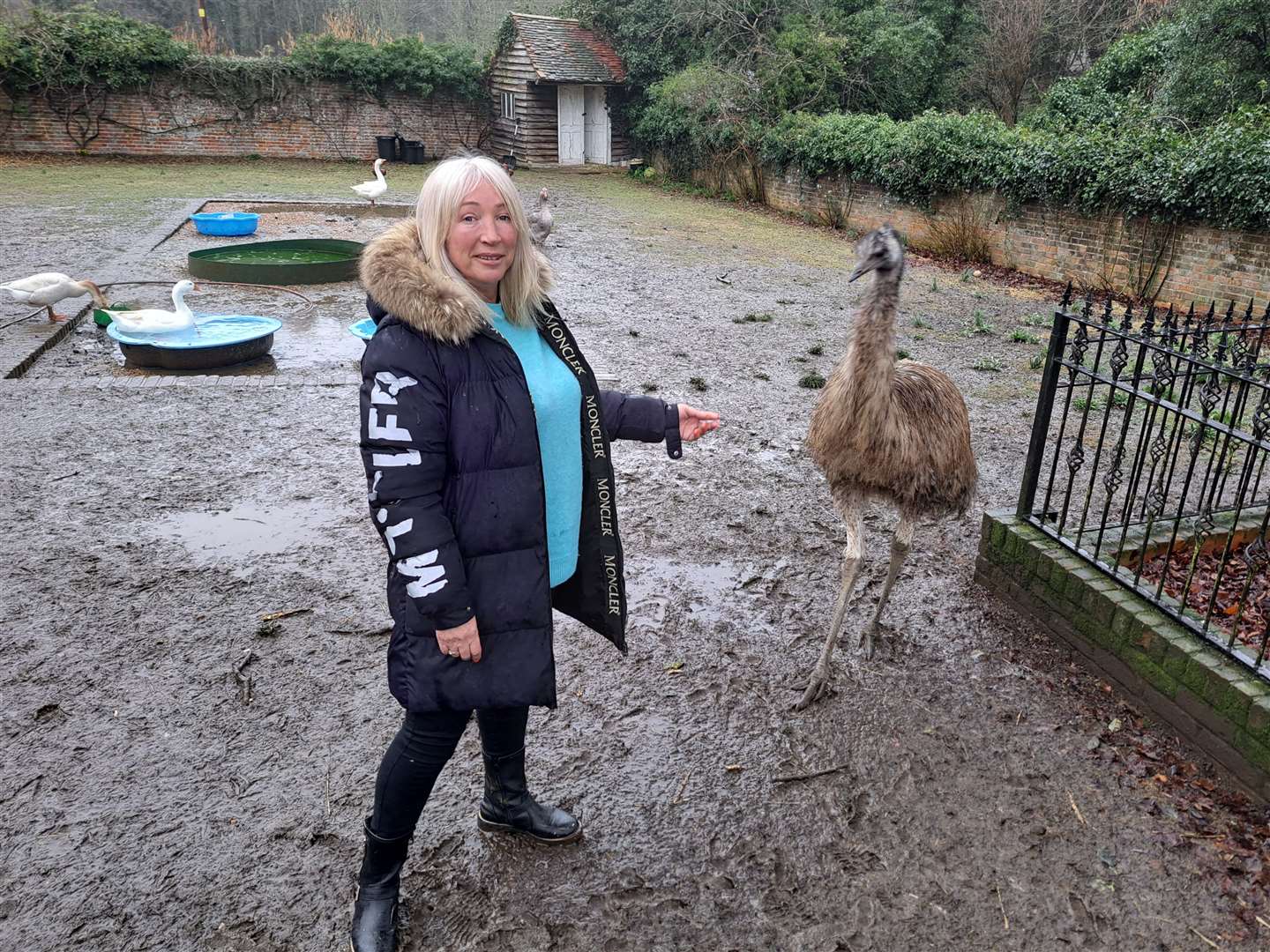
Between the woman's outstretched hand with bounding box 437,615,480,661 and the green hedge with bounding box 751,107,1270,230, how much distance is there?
11.3 m

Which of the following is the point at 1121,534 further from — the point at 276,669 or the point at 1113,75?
the point at 1113,75

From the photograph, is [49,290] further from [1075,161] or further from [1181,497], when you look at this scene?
[1075,161]

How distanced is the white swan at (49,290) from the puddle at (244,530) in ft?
15.2

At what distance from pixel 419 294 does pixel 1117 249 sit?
1241 centimetres

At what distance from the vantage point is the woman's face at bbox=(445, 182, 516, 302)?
2.16 m

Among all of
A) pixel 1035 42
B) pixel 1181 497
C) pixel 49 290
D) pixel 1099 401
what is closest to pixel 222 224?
pixel 49 290

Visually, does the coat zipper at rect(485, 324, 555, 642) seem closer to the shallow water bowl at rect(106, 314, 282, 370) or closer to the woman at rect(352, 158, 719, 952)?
the woman at rect(352, 158, 719, 952)

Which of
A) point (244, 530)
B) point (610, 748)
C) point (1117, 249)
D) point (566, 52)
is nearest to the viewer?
point (610, 748)

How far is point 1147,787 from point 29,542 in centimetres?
510

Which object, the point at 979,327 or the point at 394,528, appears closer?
the point at 394,528

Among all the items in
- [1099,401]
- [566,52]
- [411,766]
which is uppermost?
[566,52]

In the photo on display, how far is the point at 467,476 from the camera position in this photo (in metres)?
2.12

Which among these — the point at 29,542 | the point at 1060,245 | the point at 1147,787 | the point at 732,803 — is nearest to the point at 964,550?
the point at 1147,787

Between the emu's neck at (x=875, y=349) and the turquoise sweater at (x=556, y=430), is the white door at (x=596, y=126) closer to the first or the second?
the emu's neck at (x=875, y=349)
